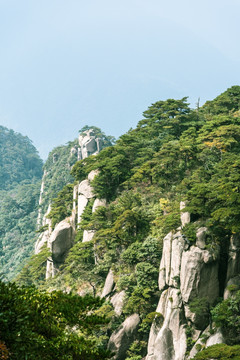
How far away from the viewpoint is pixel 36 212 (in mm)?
94500

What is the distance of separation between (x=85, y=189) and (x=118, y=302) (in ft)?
54.7

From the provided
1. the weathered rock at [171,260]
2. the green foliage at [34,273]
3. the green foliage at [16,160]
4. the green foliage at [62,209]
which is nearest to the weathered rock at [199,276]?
the weathered rock at [171,260]

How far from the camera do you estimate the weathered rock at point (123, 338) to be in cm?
2348

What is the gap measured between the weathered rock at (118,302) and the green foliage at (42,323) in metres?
15.9

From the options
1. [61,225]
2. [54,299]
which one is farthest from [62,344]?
[61,225]

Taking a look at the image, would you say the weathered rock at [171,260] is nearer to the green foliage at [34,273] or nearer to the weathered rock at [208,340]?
the weathered rock at [208,340]

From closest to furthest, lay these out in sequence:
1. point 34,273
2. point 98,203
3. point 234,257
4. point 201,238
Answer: point 234,257 → point 201,238 → point 98,203 → point 34,273

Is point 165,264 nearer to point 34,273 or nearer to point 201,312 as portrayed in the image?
point 201,312

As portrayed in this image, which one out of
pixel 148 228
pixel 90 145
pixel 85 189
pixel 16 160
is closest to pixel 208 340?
pixel 148 228

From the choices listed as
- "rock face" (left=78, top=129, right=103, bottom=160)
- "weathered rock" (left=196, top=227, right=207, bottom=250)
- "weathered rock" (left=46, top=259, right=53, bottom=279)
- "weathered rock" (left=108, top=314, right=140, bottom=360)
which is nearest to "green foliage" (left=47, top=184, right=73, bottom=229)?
"weathered rock" (left=46, top=259, right=53, bottom=279)

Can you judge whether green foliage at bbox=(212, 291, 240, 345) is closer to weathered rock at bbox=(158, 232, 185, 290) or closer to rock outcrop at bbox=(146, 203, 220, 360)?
rock outcrop at bbox=(146, 203, 220, 360)

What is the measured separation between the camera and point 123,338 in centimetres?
2367

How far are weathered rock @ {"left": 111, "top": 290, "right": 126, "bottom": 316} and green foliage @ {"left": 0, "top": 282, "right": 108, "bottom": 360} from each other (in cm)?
1590

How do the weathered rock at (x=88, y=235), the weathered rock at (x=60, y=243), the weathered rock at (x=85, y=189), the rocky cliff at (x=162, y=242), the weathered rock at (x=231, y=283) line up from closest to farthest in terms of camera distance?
the weathered rock at (x=231, y=283)
the rocky cliff at (x=162, y=242)
the weathered rock at (x=88, y=235)
the weathered rock at (x=60, y=243)
the weathered rock at (x=85, y=189)
